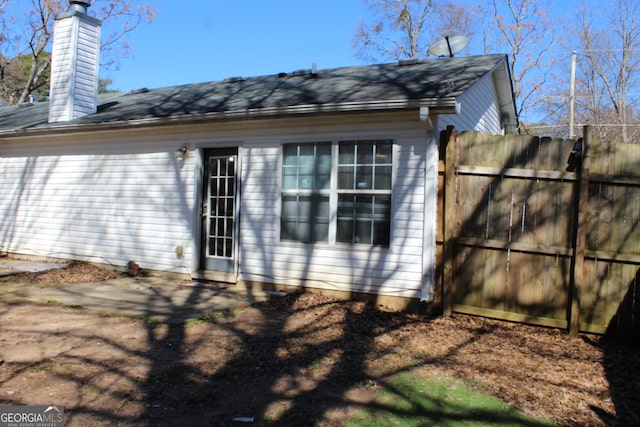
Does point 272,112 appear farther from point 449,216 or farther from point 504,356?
point 504,356

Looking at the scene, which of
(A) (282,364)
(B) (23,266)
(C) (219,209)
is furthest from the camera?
(B) (23,266)

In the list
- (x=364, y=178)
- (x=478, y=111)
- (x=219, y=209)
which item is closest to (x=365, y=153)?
(x=364, y=178)

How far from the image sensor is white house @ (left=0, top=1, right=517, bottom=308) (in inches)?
261

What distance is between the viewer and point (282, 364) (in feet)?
14.7

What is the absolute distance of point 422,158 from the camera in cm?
651

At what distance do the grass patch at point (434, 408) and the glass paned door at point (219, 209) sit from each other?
4.69 meters

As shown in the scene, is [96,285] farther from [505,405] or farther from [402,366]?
[505,405]

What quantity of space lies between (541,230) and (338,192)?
273 cm

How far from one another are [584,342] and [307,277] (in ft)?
12.1

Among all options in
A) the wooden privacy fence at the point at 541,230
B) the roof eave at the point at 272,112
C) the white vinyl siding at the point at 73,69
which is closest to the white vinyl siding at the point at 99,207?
the roof eave at the point at 272,112

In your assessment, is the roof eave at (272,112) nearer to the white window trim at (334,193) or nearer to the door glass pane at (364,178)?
the white window trim at (334,193)

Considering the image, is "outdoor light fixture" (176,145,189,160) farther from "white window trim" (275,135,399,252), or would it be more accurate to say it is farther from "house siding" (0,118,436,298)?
"white window trim" (275,135,399,252)

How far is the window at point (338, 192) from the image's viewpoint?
679cm

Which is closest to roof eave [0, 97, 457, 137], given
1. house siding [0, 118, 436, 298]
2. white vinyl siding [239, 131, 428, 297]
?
house siding [0, 118, 436, 298]
